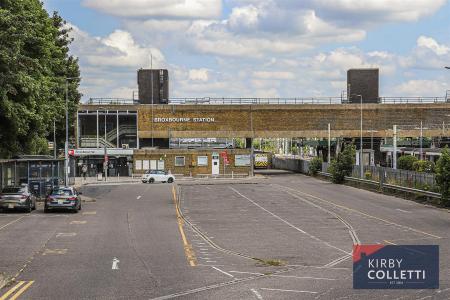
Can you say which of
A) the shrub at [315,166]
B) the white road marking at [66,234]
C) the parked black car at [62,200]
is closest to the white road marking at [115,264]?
the white road marking at [66,234]

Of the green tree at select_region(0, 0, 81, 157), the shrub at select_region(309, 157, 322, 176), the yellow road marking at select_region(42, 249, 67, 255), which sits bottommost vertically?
the yellow road marking at select_region(42, 249, 67, 255)

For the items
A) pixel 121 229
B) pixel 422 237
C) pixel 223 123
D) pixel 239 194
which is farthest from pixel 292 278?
pixel 223 123

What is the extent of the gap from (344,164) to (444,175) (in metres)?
29.0

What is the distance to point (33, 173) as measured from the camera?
50.4 metres

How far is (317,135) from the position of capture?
4031 inches

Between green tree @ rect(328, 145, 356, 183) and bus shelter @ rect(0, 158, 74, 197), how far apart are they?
95.2 ft

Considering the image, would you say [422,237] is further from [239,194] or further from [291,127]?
[291,127]

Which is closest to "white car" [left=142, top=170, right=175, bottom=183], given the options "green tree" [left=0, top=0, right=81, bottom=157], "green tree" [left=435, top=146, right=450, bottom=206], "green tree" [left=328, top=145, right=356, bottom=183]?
"green tree" [left=328, top=145, right=356, bottom=183]

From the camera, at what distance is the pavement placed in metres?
17.2

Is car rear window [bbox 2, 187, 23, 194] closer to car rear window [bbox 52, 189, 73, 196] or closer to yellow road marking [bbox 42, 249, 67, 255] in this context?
car rear window [bbox 52, 189, 73, 196]

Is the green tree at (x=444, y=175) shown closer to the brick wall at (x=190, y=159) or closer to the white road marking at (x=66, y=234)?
the white road marking at (x=66, y=234)

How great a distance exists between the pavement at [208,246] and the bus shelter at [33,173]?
3837 millimetres

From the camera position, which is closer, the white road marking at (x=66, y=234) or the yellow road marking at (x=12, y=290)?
the yellow road marking at (x=12, y=290)

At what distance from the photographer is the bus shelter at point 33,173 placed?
1914 inches
